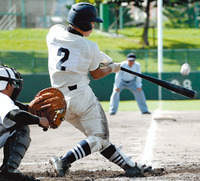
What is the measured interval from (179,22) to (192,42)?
16351 millimetres

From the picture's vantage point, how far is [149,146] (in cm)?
811

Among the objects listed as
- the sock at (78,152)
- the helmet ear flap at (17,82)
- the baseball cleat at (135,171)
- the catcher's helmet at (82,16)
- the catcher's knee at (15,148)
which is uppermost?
the catcher's helmet at (82,16)

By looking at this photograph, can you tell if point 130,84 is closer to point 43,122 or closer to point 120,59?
point 43,122

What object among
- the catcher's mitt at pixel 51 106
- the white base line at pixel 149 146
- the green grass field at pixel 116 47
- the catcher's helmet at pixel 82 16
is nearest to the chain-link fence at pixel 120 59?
the green grass field at pixel 116 47

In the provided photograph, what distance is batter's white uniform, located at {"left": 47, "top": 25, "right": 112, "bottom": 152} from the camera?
5.45 m

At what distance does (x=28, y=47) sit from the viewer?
33844 mm

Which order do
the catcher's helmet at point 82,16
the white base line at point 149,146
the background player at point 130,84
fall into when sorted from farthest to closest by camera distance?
the background player at point 130,84 < the white base line at point 149,146 < the catcher's helmet at point 82,16

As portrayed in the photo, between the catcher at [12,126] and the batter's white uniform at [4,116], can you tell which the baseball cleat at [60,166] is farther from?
the batter's white uniform at [4,116]

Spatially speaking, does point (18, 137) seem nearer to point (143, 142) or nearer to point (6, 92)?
point (6, 92)

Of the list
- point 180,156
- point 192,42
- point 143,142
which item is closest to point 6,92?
point 180,156

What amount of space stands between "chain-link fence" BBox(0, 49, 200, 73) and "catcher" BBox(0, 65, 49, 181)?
59.5 feet

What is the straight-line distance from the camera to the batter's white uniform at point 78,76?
215 inches

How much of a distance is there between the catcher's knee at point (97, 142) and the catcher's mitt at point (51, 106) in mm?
435

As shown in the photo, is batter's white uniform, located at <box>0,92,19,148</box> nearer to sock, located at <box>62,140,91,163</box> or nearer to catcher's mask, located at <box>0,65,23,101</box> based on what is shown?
catcher's mask, located at <box>0,65,23,101</box>
